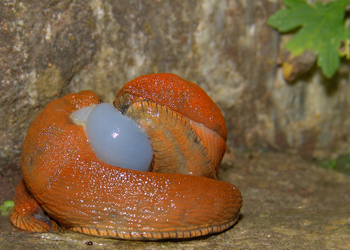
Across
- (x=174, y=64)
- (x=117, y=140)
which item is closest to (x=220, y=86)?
(x=174, y=64)

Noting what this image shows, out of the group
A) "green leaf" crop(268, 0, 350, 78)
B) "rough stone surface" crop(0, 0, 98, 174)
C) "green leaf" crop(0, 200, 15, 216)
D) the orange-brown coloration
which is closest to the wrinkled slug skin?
the orange-brown coloration

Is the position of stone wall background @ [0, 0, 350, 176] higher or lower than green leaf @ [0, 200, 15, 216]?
higher

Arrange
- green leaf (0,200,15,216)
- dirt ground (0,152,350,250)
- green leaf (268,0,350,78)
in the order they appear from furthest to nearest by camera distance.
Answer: green leaf (268,0,350,78)
green leaf (0,200,15,216)
dirt ground (0,152,350,250)

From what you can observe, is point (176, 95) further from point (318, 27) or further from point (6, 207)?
point (318, 27)

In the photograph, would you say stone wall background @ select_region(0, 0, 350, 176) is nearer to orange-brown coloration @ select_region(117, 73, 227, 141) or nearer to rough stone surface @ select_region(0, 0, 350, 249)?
rough stone surface @ select_region(0, 0, 350, 249)

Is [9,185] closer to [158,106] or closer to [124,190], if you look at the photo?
[124,190]

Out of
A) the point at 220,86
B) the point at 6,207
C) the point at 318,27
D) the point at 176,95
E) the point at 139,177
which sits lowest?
the point at 6,207
